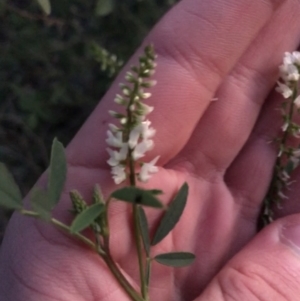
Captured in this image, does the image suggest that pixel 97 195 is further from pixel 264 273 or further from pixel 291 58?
pixel 291 58

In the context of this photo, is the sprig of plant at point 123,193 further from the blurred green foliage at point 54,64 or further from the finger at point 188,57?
the blurred green foliage at point 54,64

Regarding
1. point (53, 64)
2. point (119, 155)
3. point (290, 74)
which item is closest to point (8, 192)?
point (119, 155)

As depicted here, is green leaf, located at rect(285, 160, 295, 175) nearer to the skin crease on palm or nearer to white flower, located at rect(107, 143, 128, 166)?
the skin crease on palm

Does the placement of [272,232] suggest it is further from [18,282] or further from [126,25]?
[126,25]

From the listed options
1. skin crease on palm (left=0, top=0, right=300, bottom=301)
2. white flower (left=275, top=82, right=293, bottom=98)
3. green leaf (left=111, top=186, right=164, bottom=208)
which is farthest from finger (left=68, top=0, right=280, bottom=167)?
green leaf (left=111, top=186, right=164, bottom=208)

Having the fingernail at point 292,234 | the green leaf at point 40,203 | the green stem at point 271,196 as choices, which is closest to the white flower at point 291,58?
the green stem at point 271,196
